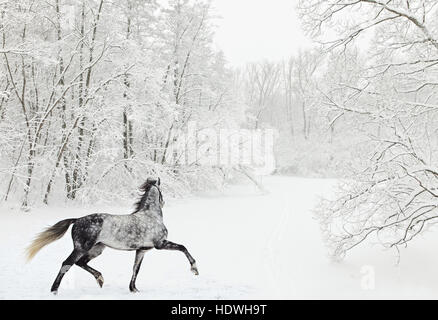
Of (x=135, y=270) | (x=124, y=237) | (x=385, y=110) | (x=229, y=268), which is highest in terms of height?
(x=385, y=110)

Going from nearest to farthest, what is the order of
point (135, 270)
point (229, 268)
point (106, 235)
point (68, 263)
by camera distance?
point (68, 263) → point (106, 235) → point (135, 270) → point (229, 268)

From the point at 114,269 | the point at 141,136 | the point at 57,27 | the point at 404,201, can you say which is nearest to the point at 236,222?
the point at 404,201

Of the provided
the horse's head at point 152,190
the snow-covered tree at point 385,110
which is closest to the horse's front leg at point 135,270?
the horse's head at point 152,190

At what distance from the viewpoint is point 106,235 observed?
3.35 m

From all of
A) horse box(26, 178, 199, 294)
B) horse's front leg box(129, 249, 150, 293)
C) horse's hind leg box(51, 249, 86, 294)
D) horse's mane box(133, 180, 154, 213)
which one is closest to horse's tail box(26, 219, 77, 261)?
horse box(26, 178, 199, 294)

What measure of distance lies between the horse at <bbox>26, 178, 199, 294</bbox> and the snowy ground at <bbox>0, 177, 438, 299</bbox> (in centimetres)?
38

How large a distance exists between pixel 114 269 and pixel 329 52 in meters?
4.90

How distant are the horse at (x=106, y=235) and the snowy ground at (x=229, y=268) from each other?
38 centimetres

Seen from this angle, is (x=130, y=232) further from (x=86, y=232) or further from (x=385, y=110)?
(x=385, y=110)

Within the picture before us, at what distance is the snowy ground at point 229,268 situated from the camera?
3.72 metres

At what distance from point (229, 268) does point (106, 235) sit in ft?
7.00

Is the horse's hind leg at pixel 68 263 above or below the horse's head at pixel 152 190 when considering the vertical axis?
below

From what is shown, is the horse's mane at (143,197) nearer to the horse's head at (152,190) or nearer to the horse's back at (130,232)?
the horse's head at (152,190)

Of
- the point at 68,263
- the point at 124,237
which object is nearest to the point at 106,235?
the point at 124,237
